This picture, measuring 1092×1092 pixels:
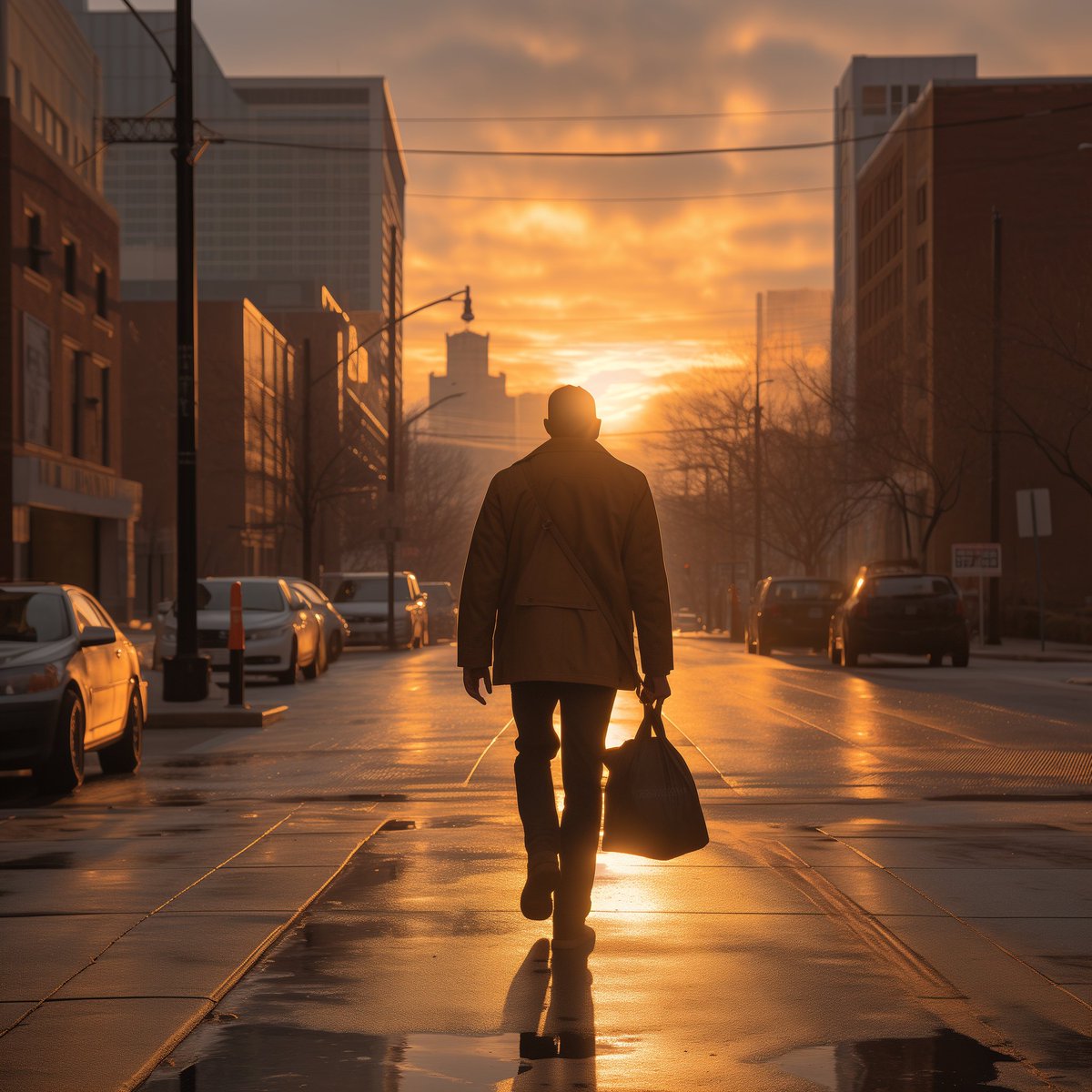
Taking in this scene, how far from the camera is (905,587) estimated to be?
29.4 m

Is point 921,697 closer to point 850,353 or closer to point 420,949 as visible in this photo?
point 420,949

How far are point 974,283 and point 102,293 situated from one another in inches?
924

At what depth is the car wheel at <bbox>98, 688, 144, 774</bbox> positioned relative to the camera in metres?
13.4

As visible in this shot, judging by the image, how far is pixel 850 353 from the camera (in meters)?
65.7

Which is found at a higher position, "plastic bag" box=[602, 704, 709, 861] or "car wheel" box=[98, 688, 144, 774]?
"plastic bag" box=[602, 704, 709, 861]

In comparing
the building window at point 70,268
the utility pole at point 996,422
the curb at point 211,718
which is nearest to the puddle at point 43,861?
the curb at point 211,718

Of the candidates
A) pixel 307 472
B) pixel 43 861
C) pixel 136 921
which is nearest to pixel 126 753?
pixel 43 861

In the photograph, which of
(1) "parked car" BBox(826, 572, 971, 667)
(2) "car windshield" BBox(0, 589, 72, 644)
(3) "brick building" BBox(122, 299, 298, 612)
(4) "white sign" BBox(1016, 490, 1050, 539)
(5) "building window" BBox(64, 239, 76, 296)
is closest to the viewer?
(2) "car windshield" BBox(0, 589, 72, 644)

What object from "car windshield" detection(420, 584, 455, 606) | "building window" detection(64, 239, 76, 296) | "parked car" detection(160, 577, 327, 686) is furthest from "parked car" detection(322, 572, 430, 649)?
"parked car" detection(160, 577, 327, 686)

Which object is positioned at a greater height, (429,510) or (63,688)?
(429,510)

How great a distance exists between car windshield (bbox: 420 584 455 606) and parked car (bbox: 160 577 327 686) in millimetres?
22946

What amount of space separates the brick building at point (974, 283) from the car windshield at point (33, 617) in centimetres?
3535

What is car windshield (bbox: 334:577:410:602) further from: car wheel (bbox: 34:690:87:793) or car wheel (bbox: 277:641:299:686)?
car wheel (bbox: 34:690:87:793)

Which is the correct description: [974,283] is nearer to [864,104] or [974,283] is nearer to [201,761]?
[201,761]
